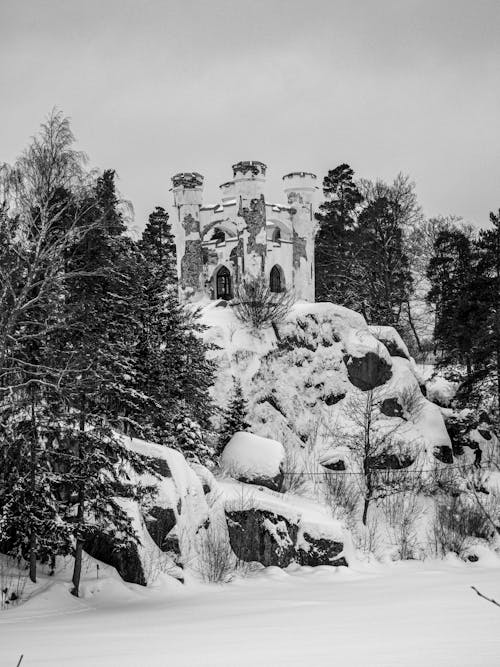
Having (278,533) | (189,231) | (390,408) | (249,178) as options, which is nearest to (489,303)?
(390,408)

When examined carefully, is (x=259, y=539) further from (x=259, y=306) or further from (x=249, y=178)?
(x=249, y=178)

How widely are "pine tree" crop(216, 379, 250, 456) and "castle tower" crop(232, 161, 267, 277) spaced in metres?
9.16

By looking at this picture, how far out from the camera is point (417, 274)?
50.2m

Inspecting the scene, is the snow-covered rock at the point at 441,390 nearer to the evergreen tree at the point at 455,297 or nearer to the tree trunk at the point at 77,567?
the evergreen tree at the point at 455,297

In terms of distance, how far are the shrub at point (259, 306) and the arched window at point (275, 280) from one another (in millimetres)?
1972

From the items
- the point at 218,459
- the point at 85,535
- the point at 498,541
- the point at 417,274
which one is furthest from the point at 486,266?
the point at 85,535

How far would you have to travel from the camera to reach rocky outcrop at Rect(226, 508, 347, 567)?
23609 mm

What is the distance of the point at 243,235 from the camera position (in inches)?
1555

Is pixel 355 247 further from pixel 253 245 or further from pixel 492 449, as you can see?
pixel 492 449

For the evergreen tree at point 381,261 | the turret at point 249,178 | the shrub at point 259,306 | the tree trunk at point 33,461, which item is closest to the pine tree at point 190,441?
the tree trunk at point 33,461

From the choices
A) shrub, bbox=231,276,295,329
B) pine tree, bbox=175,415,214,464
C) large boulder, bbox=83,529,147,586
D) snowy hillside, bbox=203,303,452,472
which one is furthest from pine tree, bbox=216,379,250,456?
large boulder, bbox=83,529,147,586

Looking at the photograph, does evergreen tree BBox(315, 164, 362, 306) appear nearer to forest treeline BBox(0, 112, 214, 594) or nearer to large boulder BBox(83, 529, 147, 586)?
forest treeline BBox(0, 112, 214, 594)

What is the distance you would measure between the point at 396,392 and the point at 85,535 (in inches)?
749

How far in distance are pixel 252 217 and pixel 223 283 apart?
372 cm
